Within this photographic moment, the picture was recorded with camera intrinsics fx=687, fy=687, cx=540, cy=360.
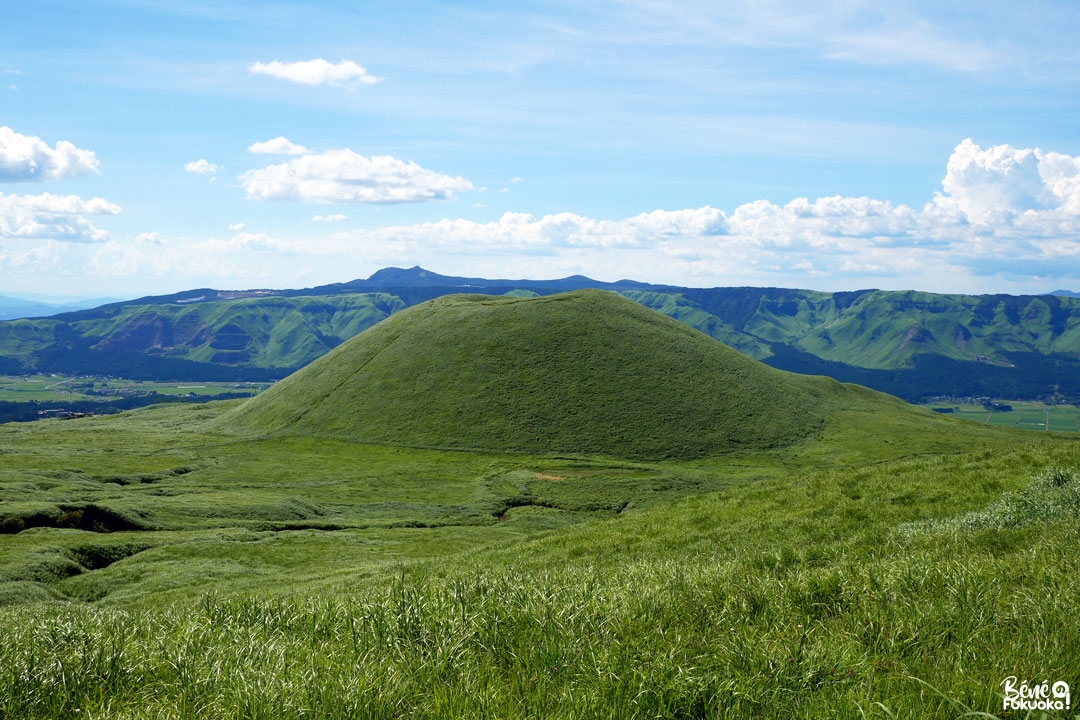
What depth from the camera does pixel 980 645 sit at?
745cm

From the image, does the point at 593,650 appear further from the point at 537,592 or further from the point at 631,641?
the point at 537,592

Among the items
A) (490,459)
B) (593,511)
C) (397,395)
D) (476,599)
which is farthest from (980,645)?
(397,395)

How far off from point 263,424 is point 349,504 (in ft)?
214

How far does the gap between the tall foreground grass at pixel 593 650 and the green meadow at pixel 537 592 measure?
0.04m

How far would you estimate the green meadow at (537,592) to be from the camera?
691 cm

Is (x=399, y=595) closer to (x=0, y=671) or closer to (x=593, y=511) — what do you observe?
(x=0, y=671)

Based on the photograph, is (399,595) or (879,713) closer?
(879,713)

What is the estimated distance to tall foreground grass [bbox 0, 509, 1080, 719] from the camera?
6.66 meters

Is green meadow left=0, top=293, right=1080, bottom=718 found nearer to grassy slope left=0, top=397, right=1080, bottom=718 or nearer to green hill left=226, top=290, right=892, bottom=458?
grassy slope left=0, top=397, right=1080, bottom=718

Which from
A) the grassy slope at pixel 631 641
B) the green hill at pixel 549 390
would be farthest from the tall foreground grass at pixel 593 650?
the green hill at pixel 549 390

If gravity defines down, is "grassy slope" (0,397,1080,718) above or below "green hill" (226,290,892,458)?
above

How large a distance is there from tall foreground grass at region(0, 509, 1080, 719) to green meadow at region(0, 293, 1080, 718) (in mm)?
39

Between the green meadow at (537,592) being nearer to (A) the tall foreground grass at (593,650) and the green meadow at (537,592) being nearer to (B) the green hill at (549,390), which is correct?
(A) the tall foreground grass at (593,650)

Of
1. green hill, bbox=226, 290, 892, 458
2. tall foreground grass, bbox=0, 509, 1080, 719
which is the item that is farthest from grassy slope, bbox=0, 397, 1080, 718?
green hill, bbox=226, 290, 892, 458
